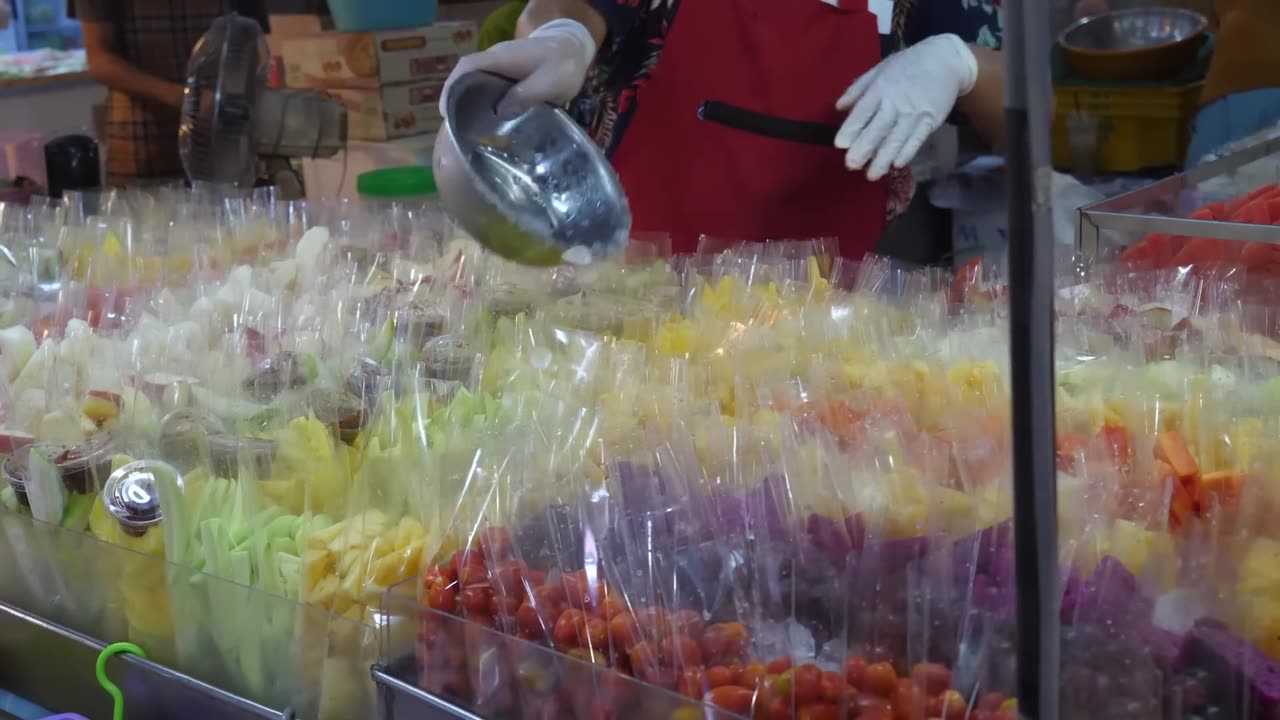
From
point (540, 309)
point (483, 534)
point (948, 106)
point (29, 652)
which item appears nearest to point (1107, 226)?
point (948, 106)

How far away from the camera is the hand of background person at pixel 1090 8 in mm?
3559

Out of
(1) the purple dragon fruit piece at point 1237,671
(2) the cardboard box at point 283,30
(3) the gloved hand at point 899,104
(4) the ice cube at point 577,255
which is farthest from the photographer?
(2) the cardboard box at point 283,30

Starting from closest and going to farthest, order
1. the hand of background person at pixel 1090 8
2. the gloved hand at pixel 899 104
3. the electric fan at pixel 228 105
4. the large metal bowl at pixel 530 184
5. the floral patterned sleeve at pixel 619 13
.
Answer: the large metal bowl at pixel 530 184, the gloved hand at pixel 899 104, the floral patterned sleeve at pixel 619 13, the electric fan at pixel 228 105, the hand of background person at pixel 1090 8

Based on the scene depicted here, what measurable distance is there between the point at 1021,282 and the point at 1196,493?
0.53m

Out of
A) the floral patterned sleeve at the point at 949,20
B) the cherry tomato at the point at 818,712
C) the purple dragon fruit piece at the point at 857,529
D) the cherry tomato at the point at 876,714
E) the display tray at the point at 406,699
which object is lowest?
the display tray at the point at 406,699

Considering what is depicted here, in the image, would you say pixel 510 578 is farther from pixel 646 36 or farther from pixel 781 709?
pixel 646 36

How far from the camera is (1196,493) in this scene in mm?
1019

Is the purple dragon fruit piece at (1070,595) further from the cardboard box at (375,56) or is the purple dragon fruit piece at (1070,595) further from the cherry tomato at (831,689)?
the cardboard box at (375,56)

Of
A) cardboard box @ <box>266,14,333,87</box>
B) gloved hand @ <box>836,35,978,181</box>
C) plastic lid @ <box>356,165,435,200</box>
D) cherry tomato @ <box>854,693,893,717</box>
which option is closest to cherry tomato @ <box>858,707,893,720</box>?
cherry tomato @ <box>854,693,893,717</box>

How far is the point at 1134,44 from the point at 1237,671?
10.1ft

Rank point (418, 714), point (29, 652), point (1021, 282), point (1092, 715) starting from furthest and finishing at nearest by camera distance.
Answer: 1. point (29, 652)
2. point (418, 714)
3. point (1092, 715)
4. point (1021, 282)

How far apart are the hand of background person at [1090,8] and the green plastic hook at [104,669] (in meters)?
3.23

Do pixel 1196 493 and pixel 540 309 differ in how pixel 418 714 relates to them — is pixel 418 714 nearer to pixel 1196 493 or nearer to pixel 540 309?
pixel 1196 493

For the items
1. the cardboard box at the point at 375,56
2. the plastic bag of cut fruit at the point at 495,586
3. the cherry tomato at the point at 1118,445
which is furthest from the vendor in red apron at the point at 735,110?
the cardboard box at the point at 375,56
